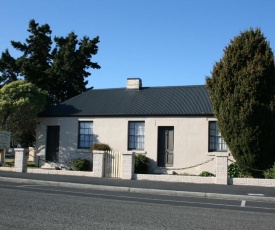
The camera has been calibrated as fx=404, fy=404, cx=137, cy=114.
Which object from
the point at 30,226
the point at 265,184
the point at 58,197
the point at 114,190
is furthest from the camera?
the point at 265,184

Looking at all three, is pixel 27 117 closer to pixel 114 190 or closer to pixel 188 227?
pixel 114 190

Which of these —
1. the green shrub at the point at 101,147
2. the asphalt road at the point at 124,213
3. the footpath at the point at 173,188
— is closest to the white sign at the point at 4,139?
the green shrub at the point at 101,147

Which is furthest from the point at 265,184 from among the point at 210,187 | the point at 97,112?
the point at 97,112

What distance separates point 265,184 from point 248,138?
1.95 m

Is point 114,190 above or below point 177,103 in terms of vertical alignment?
below

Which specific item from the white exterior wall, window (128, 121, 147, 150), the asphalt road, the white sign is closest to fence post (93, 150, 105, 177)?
the white exterior wall

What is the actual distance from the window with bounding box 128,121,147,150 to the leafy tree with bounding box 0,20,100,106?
1675cm

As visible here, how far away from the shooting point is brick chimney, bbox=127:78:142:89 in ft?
80.3

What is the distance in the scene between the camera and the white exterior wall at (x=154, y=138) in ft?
65.7

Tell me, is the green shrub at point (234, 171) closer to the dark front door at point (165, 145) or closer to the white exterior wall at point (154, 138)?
the white exterior wall at point (154, 138)

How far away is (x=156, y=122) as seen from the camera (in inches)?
826

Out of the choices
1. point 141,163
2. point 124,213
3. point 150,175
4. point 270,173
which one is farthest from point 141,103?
point 124,213

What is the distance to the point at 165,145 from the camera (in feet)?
68.5

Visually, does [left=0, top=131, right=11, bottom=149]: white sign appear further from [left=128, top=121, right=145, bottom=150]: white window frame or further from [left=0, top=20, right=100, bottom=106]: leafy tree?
[left=0, top=20, right=100, bottom=106]: leafy tree
